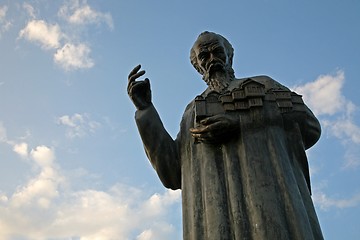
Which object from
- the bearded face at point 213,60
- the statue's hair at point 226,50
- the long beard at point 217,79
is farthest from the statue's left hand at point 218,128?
the statue's hair at point 226,50

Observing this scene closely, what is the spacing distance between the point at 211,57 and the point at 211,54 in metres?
0.05

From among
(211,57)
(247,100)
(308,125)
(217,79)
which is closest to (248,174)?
(247,100)

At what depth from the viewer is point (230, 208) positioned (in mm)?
6098

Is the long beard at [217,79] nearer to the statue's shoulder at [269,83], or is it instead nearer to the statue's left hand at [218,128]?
the statue's shoulder at [269,83]

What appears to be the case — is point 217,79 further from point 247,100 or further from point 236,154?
point 236,154

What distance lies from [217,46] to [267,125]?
1852mm

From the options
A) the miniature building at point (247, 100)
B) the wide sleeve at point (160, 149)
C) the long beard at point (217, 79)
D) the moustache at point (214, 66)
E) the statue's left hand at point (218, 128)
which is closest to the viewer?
the statue's left hand at point (218, 128)

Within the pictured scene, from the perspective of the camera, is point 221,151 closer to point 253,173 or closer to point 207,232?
point 253,173

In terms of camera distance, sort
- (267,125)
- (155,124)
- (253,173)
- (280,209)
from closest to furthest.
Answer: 1. (280,209)
2. (253,173)
3. (267,125)
4. (155,124)

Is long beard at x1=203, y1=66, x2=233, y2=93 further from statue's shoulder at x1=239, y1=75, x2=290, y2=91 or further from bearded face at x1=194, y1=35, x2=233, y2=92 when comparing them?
statue's shoulder at x1=239, y1=75, x2=290, y2=91

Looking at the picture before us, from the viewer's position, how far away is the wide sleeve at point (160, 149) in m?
7.41

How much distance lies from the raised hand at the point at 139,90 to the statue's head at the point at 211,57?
1008 mm

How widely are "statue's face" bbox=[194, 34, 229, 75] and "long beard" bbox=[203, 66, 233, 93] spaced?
0.04 m

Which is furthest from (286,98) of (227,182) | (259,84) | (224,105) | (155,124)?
(155,124)
